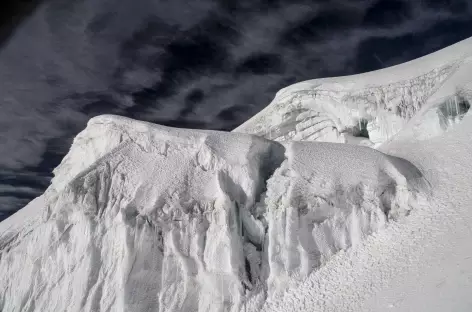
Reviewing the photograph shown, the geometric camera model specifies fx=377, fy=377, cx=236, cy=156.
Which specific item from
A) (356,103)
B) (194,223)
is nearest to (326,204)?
(194,223)

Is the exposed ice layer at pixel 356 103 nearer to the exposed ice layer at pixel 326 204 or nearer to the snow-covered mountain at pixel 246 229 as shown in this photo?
the snow-covered mountain at pixel 246 229

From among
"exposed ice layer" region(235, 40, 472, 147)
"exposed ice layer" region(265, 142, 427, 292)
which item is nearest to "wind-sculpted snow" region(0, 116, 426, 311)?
"exposed ice layer" region(265, 142, 427, 292)

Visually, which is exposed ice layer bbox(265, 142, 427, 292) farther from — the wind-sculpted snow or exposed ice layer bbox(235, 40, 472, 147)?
exposed ice layer bbox(235, 40, 472, 147)

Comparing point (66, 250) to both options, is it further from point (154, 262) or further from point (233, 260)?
point (233, 260)

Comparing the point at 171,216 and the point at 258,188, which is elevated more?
the point at 258,188

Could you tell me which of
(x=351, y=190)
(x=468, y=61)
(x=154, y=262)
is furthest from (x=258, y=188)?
(x=468, y=61)

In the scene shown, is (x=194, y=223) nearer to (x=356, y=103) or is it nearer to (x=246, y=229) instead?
(x=246, y=229)
